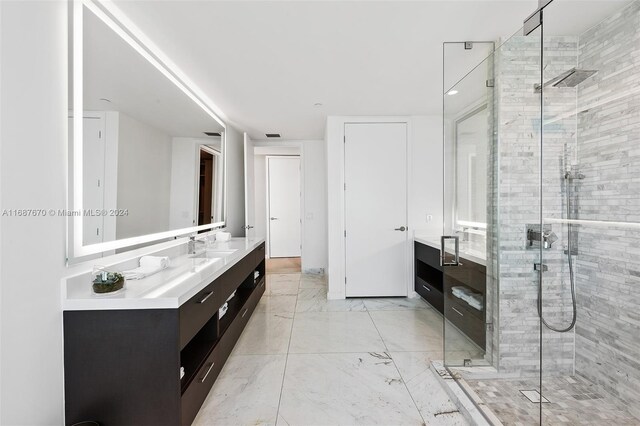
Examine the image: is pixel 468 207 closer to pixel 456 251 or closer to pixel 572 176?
pixel 456 251

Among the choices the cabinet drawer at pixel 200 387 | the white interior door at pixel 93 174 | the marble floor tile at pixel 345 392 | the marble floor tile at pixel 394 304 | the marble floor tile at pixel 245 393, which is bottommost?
the marble floor tile at pixel 245 393

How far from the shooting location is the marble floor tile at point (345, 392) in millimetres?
1596

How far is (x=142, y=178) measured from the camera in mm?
1867

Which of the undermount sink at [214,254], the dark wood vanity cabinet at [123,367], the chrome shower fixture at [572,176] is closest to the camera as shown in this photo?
the dark wood vanity cabinet at [123,367]

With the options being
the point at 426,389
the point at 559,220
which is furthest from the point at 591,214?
the point at 426,389

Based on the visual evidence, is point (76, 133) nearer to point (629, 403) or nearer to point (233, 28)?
point (233, 28)

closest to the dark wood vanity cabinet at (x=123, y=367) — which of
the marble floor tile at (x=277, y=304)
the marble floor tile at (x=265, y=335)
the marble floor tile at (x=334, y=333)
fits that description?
the marble floor tile at (x=265, y=335)

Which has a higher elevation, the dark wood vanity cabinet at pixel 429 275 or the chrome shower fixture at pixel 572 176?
the chrome shower fixture at pixel 572 176

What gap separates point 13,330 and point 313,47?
218 centimetres

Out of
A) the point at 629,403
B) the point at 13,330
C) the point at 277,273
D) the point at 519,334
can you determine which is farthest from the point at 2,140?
the point at 277,273

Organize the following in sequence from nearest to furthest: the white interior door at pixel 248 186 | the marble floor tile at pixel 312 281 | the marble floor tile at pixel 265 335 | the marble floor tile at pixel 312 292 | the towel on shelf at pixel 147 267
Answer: the towel on shelf at pixel 147 267 < the marble floor tile at pixel 265 335 < the marble floor tile at pixel 312 292 < the white interior door at pixel 248 186 < the marble floor tile at pixel 312 281

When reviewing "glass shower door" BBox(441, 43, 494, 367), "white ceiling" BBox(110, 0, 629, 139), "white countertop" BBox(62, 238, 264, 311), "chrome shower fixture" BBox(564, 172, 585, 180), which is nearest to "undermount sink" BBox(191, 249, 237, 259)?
"white countertop" BBox(62, 238, 264, 311)

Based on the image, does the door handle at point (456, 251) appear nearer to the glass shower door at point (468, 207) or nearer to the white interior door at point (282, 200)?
the glass shower door at point (468, 207)

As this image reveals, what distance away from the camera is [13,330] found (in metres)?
1.07
